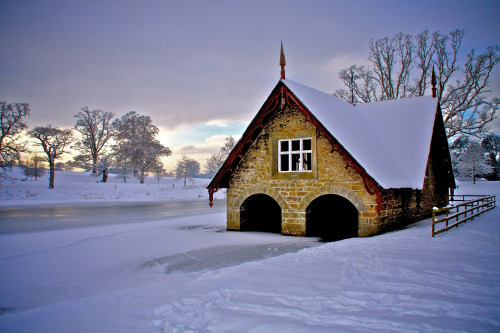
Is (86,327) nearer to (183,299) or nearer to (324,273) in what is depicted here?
(183,299)

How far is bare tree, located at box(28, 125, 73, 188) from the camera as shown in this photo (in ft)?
146

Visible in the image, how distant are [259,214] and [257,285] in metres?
10.6

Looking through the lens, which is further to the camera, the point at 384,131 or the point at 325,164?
the point at 384,131

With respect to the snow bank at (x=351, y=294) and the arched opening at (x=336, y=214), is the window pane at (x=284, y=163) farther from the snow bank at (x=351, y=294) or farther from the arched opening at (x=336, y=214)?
the snow bank at (x=351, y=294)

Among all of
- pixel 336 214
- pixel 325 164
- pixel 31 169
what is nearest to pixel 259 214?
pixel 336 214

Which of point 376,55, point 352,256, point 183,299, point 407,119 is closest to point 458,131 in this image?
point 376,55

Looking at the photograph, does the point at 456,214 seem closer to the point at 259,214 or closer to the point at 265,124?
the point at 265,124

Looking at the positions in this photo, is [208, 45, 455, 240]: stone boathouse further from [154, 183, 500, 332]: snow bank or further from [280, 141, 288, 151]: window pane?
[154, 183, 500, 332]: snow bank

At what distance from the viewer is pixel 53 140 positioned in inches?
1802

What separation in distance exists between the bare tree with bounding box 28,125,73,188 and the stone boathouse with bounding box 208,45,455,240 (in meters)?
39.2

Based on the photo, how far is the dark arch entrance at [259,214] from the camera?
1513 centimetres

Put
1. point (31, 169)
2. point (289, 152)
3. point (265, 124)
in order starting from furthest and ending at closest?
point (31, 169), point (265, 124), point (289, 152)

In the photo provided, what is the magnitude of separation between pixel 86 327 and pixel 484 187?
50927mm

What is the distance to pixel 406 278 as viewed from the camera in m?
6.00
